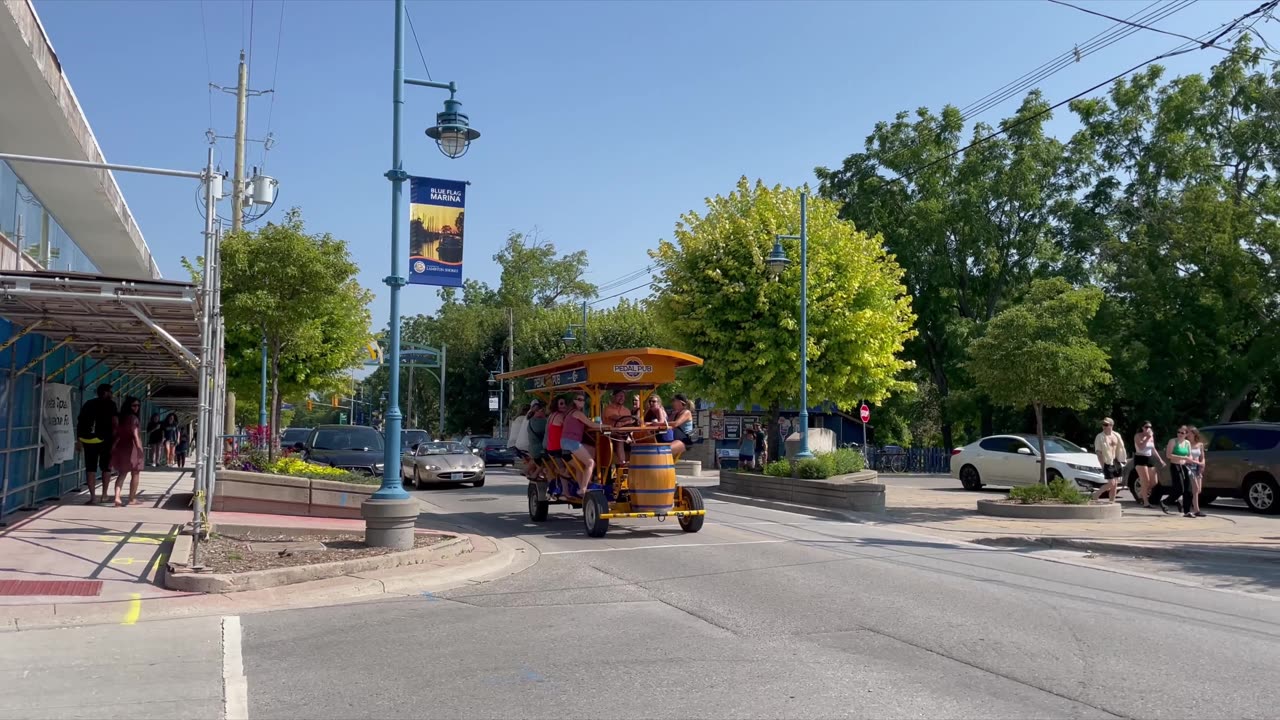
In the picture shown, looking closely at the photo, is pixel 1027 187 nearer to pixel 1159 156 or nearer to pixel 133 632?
pixel 1159 156

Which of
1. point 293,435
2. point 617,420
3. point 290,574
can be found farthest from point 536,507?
point 293,435

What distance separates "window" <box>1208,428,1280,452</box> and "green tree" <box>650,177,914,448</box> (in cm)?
753

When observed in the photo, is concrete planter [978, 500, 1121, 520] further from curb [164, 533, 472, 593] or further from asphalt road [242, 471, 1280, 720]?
curb [164, 533, 472, 593]

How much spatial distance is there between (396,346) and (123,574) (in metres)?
3.69

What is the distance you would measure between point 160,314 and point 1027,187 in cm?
3747

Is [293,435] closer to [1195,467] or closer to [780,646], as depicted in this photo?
[1195,467]

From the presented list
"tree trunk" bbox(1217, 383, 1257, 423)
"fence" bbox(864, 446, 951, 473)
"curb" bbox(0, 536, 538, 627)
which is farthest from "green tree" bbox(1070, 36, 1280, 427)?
"curb" bbox(0, 536, 538, 627)

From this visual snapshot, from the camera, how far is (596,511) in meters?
13.9

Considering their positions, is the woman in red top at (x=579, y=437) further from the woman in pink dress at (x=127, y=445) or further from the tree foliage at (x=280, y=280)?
the tree foliage at (x=280, y=280)

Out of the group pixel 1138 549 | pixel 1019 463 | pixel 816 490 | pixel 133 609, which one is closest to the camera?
pixel 133 609

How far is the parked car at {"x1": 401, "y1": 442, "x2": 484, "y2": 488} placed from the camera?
83.6 ft

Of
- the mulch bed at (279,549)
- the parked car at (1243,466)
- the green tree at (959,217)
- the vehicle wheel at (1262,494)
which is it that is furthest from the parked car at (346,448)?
the green tree at (959,217)

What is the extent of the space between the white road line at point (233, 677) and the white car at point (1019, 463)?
19.6 meters

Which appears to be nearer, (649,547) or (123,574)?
(123,574)
